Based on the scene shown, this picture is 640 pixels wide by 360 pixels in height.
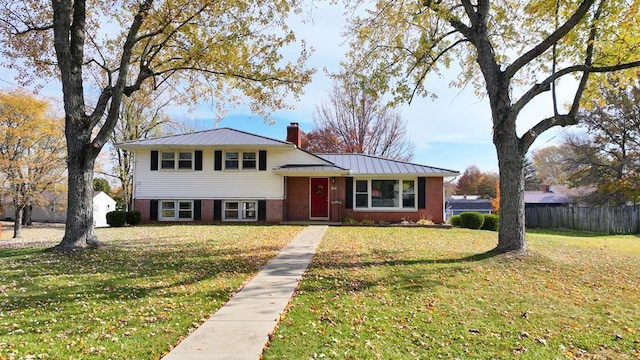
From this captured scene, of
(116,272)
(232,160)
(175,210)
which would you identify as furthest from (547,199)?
(116,272)

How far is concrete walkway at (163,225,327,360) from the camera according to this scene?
3.99m

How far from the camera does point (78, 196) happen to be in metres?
9.98

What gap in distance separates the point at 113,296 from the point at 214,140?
15.4 m

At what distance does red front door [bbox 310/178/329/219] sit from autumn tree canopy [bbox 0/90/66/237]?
54.0 ft

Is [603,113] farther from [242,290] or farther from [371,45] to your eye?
[242,290]

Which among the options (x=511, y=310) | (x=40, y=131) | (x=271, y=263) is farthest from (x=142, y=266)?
(x=40, y=131)

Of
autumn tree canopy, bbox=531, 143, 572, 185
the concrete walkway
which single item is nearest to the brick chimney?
the concrete walkway

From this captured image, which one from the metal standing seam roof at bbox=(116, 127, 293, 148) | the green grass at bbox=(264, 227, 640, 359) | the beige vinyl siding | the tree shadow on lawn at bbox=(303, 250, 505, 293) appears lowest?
the green grass at bbox=(264, 227, 640, 359)

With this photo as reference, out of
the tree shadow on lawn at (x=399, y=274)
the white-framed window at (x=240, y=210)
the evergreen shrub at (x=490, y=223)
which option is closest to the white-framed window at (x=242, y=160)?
the white-framed window at (x=240, y=210)

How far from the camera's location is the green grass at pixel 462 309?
4238mm

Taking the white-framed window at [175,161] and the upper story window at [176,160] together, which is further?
the white-framed window at [175,161]

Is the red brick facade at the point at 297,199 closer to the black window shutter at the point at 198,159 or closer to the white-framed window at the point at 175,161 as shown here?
the black window shutter at the point at 198,159

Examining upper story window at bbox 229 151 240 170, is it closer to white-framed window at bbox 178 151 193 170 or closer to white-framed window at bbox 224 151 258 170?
white-framed window at bbox 224 151 258 170

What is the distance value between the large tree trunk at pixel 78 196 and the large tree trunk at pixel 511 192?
10242 millimetres
